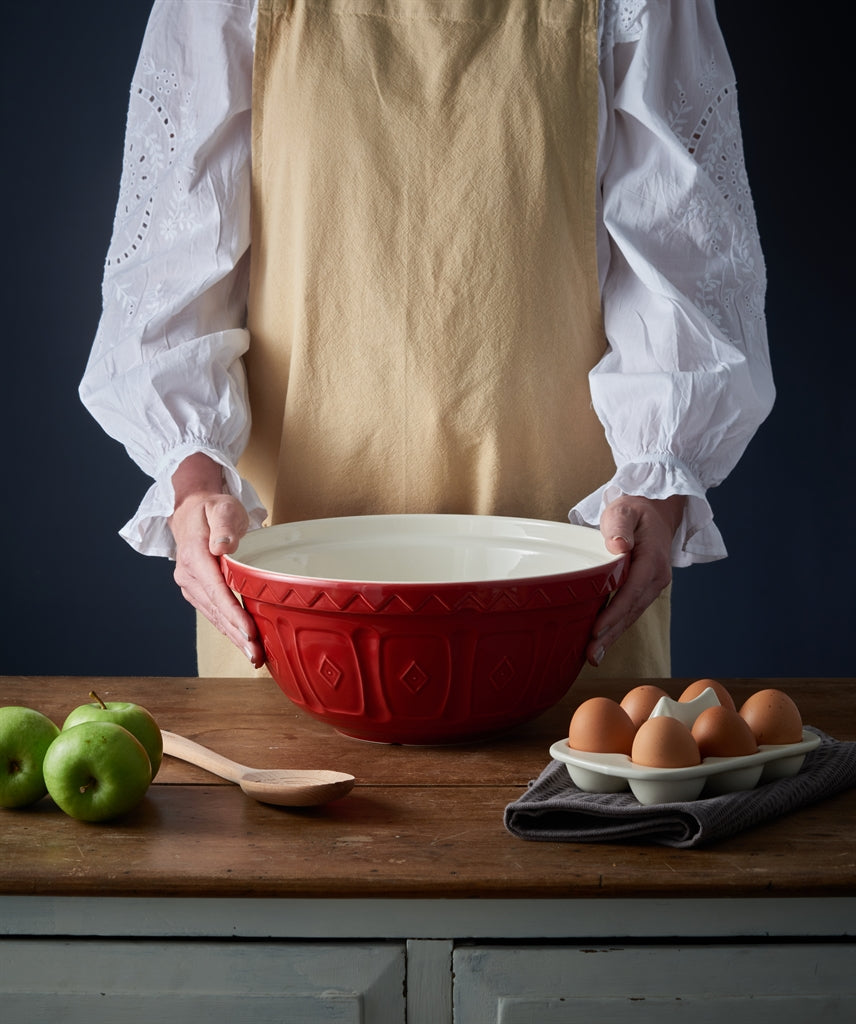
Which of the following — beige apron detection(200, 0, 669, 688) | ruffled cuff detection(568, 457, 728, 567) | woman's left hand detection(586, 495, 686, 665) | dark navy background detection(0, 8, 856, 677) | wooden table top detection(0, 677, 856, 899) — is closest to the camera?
wooden table top detection(0, 677, 856, 899)

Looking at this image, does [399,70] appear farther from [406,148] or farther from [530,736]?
[530,736]

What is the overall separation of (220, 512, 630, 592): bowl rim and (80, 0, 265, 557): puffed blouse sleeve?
0.39 ft

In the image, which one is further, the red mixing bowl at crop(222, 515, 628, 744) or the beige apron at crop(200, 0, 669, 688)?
the beige apron at crop(200, 0, 669, 688)

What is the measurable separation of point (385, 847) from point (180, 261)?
70 centimetres

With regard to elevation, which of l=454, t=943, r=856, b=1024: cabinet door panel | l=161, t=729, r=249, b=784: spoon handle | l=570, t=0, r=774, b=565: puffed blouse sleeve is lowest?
l=454, t=943, r=856, b=1024: cabinet door panel

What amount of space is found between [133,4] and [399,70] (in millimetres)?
954

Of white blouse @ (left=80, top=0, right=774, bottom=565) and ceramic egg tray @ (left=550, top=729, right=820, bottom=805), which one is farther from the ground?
white blouse @ (left=80, top=0, right=774, bottom=565)

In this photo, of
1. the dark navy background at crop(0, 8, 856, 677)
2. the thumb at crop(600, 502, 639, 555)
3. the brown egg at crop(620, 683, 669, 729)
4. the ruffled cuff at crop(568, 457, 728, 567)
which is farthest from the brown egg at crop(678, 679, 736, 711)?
the dark navy background at crop(0, 8, 856, 677)

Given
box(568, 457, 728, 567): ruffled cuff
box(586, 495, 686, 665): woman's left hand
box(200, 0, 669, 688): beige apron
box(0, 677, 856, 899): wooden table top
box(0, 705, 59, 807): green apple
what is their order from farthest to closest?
box(200, 0, 669, 688): beige apron < box(568, 457, 728, 567): ruffled cuff < box(586, 495, 686, 665): woman's left hand < box(0, 705, 59, 807): green apple < box(0, 677, 856, 899): wooden table top

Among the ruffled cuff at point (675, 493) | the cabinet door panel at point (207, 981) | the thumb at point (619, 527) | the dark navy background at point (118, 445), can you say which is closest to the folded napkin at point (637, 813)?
the cabinet door panel at point (207, 981)

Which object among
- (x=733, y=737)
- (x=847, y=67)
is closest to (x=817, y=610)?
(x=847, y=67)

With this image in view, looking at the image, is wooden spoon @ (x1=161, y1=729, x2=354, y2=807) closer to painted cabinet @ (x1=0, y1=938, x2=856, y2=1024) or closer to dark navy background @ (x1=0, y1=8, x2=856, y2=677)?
painted cabinet @ (x1=0, y1=938, x2=856, y2=1024)

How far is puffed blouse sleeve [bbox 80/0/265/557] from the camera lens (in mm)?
1136

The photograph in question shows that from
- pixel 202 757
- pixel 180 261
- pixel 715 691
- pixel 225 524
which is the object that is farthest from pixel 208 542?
pixel 715 691
